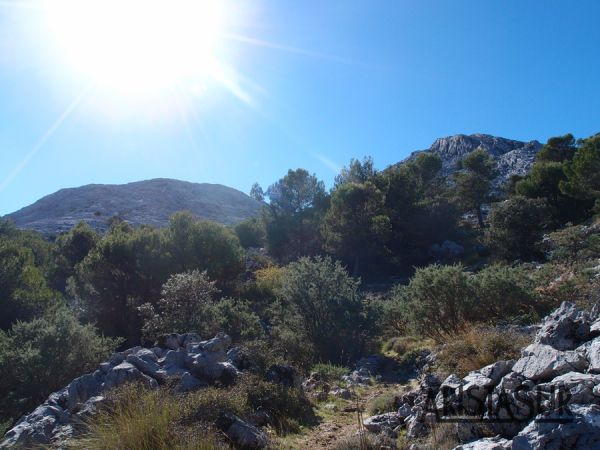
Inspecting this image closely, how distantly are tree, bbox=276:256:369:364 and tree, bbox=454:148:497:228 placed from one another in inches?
1141

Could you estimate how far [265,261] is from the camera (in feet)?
125

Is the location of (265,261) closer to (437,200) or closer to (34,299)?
(437,200)

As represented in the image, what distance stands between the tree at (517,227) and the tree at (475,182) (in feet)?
36.7

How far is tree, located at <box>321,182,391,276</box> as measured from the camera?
36.7 meters

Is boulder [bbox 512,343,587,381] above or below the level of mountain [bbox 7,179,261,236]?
below

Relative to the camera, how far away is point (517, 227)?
2888cm

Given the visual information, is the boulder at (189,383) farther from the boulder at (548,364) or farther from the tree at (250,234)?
the tree at (250,234)

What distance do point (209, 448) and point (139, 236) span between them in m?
22.7

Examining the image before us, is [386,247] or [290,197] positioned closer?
[386,247]

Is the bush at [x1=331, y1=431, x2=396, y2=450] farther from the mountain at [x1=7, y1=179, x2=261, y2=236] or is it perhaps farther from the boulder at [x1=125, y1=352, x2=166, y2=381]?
the mountain at [x1=7, y1=179, x2=261, y2=236]

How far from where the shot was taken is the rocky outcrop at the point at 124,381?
581 cm

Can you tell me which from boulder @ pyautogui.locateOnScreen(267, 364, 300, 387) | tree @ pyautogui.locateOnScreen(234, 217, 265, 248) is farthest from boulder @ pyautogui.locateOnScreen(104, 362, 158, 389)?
tree @ pyautogui.locateOnScreen(234, 217, 265, 248)

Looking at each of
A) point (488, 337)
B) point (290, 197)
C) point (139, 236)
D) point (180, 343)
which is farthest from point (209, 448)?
point (290, 197)

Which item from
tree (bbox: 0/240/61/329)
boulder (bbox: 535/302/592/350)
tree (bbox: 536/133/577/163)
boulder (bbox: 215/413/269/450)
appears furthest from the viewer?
tree (bbox: 536/133/577/163)
